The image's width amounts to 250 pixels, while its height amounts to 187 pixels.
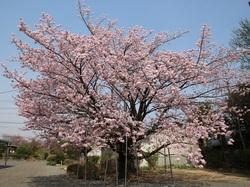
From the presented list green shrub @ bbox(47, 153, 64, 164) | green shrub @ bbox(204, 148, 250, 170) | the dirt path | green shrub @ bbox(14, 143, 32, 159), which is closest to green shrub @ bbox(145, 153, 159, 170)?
green shrub @ bbox(204, 148, 250, 170)

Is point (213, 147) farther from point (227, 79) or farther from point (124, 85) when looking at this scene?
point (124, 85)

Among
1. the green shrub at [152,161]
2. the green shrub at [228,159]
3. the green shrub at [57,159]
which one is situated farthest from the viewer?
the green shrub at [57,159]

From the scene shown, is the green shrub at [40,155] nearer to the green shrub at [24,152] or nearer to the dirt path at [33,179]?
the green shrub at [24,152]

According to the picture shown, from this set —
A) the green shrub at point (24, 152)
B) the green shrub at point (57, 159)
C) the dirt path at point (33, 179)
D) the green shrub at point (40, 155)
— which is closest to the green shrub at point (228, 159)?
the dirt path at point (33, 179)

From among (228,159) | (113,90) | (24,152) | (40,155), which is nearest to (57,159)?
(40,155)

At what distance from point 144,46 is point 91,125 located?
4832mm

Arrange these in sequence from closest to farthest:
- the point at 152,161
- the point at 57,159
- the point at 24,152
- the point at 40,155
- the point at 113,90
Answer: the point at 113,90, the point at 152,161, the point at 57,159, the point at 24,152, the point at 40,155

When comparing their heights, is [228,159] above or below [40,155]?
below

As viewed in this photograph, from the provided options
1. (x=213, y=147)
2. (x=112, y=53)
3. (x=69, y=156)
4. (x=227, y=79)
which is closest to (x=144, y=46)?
(x=112, y=53)

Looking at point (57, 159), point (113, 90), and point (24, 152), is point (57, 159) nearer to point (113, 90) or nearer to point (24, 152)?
point (24, 152)

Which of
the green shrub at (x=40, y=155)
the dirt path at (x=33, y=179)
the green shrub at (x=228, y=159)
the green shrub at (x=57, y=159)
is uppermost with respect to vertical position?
the green shrub at (x=40, y=155)

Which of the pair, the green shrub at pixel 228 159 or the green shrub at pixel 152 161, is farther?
the green shrub at pixel 152 161

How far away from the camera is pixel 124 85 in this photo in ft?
50.4

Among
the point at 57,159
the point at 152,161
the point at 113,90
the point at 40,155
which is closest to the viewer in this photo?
the point at 113,90
